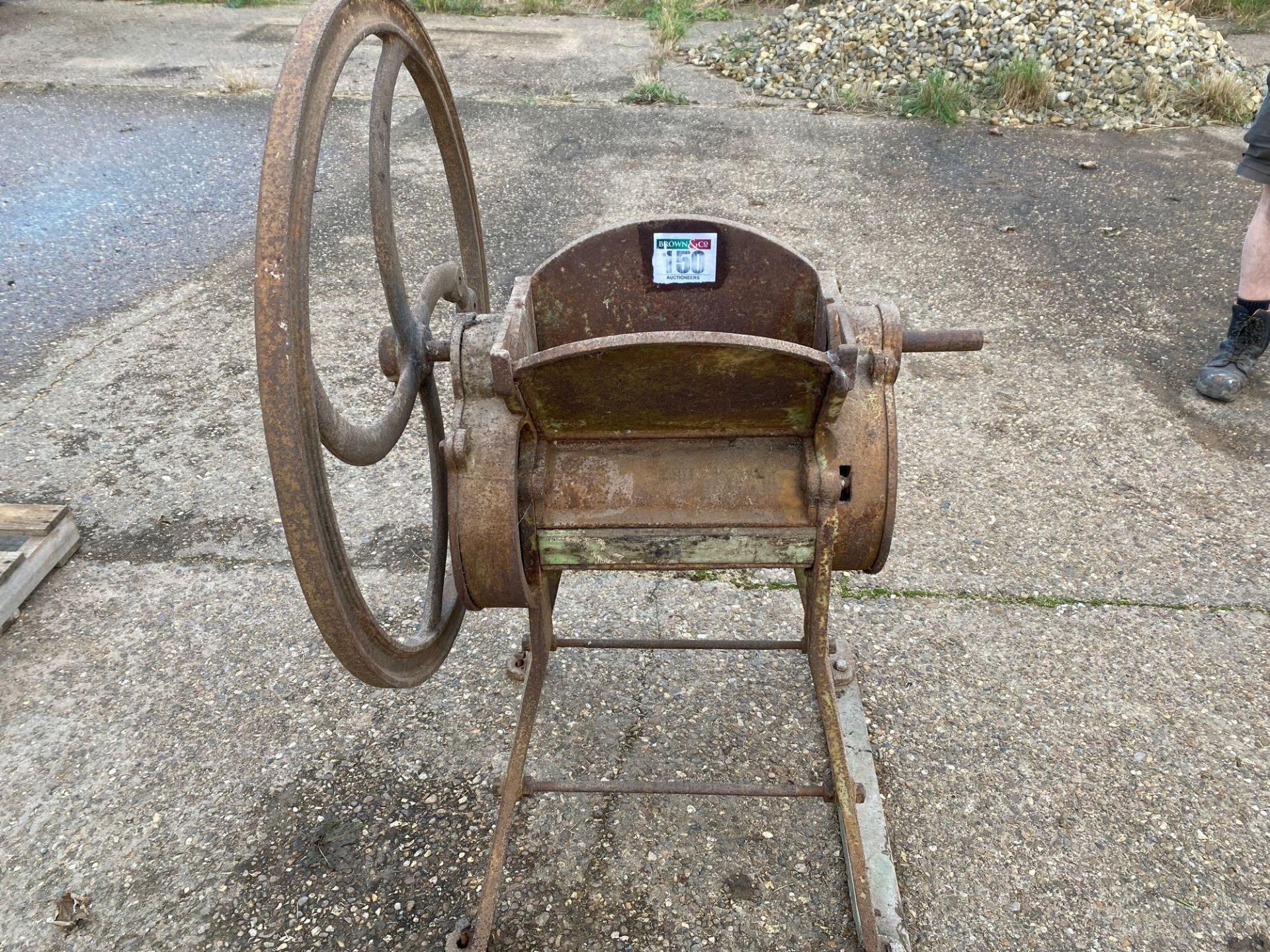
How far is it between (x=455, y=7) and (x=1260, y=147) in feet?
21.5

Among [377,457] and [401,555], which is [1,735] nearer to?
[401,555]

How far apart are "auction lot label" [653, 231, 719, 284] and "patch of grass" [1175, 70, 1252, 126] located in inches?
204

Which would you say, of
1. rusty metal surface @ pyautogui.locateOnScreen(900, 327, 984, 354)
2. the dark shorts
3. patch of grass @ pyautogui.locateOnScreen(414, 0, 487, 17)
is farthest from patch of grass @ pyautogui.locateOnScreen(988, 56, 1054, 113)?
rusty metal surface @ pyautogui.locateOnScreen(900, 327, 984, 354)

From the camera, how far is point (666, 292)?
1.73 metres

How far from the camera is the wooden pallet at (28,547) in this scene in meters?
2.36

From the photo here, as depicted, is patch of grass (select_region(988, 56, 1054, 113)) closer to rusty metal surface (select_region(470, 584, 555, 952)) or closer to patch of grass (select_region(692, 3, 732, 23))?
patch of grass (select_region(692, 3, 732, 23))

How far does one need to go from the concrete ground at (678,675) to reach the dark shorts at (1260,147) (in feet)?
2.24

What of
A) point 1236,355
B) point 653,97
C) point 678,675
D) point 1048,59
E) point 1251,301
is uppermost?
point 1048,59

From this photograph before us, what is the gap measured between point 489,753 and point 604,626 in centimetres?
46

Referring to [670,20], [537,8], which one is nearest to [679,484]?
[670,20]

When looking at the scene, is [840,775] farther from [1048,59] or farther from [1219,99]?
[1219,99]

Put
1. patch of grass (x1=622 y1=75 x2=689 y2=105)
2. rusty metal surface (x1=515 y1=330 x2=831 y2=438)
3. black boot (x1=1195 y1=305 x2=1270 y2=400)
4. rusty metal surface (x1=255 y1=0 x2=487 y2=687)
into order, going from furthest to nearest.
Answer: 1. patch of grass (x1=622 y1=75 x2=689 y2=105)
2. black boot (x1=1195 y1=305 x2=1270 y2=400)
3. rusty metal surface (x1=515 y1=330 x2=831 y2=438)
4. rusty metal surface (x1=255 y1=0 x2=487 y2=687)

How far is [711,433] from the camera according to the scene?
1.50m

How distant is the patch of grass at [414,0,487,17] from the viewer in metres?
7.56
